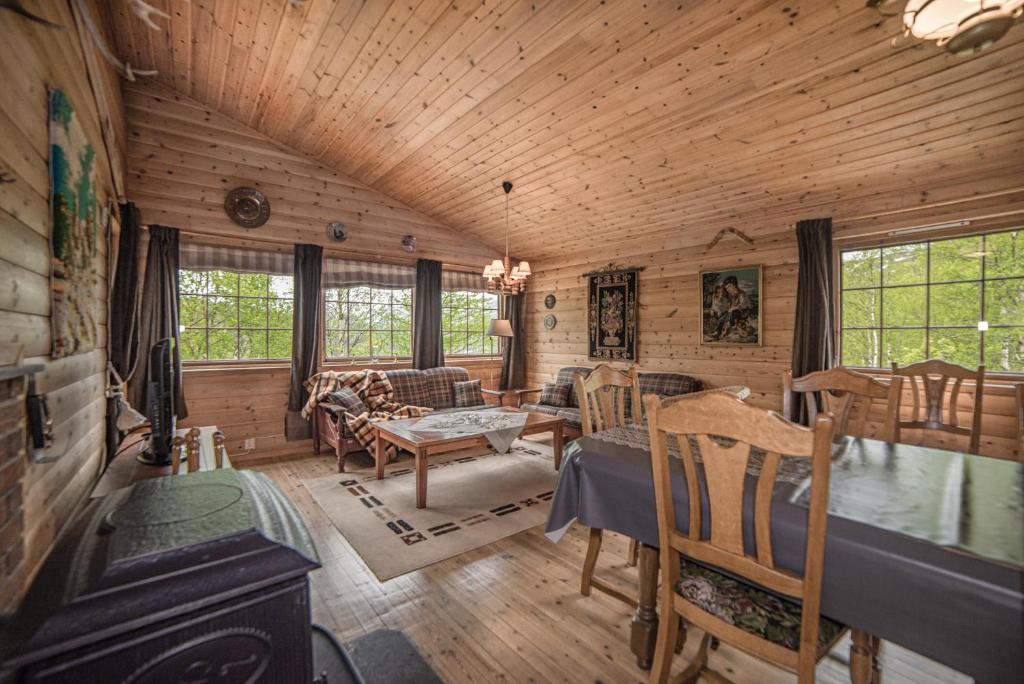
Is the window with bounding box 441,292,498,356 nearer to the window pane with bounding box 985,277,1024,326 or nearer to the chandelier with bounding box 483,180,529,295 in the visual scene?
the chandelier with bounding box 483,180,529,295

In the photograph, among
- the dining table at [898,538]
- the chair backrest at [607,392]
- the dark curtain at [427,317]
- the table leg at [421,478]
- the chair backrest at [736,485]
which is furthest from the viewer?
the dark curtain at [427,317]

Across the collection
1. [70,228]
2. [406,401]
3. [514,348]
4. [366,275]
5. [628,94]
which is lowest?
[406,401]

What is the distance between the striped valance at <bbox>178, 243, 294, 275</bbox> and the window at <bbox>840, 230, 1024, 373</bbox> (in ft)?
17.4

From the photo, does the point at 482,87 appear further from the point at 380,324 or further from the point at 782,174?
the point at 380,324

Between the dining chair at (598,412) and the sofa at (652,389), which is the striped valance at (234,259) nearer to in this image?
the sofa at (652,389)

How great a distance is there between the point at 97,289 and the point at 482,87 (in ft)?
8.86

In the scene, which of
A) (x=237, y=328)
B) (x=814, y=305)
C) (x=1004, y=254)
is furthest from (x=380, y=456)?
(x=1004, y=254)

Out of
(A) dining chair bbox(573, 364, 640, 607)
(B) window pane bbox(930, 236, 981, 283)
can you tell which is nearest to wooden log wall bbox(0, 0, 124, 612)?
(A) dining chair bbox(573, 364, 640, 607)

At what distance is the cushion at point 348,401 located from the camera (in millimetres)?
4230

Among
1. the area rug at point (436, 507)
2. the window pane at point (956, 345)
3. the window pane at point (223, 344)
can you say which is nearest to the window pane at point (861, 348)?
A: the window pane at point (956, 345)

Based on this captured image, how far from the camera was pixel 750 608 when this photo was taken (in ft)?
4.24

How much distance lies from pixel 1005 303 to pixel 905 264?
24.8 inches

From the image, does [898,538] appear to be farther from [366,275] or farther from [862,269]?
[366,275]

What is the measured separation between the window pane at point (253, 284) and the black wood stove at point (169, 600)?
4.07m
